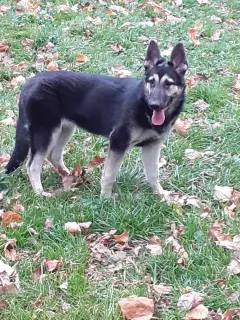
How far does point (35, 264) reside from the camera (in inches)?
159

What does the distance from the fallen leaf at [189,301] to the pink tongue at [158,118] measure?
4.89 ft

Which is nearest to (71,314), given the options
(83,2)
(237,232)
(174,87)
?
(237,232)

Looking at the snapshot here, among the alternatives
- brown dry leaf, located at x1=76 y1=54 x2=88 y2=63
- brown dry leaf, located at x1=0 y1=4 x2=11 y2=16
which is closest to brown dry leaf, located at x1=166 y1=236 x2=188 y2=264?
brown dry leaf, located at x1=76 y1=54 x2=88 y2=63

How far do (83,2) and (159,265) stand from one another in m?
6.81

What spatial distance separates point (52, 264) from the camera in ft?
13.1

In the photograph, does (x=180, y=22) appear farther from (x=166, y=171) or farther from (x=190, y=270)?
(x=190, y=270)

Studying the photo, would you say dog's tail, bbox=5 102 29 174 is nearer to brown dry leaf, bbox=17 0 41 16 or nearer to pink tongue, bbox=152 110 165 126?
pink tongue, bbox=152 110 165 126

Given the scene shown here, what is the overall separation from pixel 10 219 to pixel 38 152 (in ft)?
2.44

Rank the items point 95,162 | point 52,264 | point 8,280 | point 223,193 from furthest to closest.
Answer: point 95,162 < point 223,193 < point 52,264 < point 8,280

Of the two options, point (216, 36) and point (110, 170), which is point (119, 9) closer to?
point (216, 36)

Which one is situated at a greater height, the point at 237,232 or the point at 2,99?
the point at 237,232

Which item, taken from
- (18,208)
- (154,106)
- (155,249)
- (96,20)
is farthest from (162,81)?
(96,20)

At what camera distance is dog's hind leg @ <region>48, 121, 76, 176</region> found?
536 cm

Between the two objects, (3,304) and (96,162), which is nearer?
(3,304)
